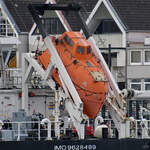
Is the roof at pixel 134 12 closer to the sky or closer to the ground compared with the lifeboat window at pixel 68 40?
closer to the sky

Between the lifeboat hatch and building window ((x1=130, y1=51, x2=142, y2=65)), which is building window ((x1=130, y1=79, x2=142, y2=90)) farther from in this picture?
the lifeboat hatch

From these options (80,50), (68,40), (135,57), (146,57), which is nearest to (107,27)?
(135,57)

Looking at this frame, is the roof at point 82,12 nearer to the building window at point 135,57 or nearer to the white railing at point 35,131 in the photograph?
the building window at point 135,57

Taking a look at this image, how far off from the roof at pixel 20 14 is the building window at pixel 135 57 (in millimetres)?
7890

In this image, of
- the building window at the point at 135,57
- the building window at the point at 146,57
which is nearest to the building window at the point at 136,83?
the building window at the point at 135,57

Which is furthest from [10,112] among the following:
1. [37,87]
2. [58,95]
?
[58,95]

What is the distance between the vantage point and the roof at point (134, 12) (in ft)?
286

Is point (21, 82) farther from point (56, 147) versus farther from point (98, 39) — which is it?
point (98, 39)

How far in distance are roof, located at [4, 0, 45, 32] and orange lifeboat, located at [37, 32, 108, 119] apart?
33.7 m

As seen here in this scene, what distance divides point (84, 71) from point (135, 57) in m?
34.4

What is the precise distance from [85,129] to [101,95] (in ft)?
6.36

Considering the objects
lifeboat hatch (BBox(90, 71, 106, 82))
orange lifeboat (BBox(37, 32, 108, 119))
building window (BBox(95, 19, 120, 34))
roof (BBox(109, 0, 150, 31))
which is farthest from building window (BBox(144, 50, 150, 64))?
lifeboat hatch (BBox(90, 71, 106, 82))

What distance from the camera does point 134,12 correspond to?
88625 mm

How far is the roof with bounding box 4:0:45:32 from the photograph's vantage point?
88.4 meters
